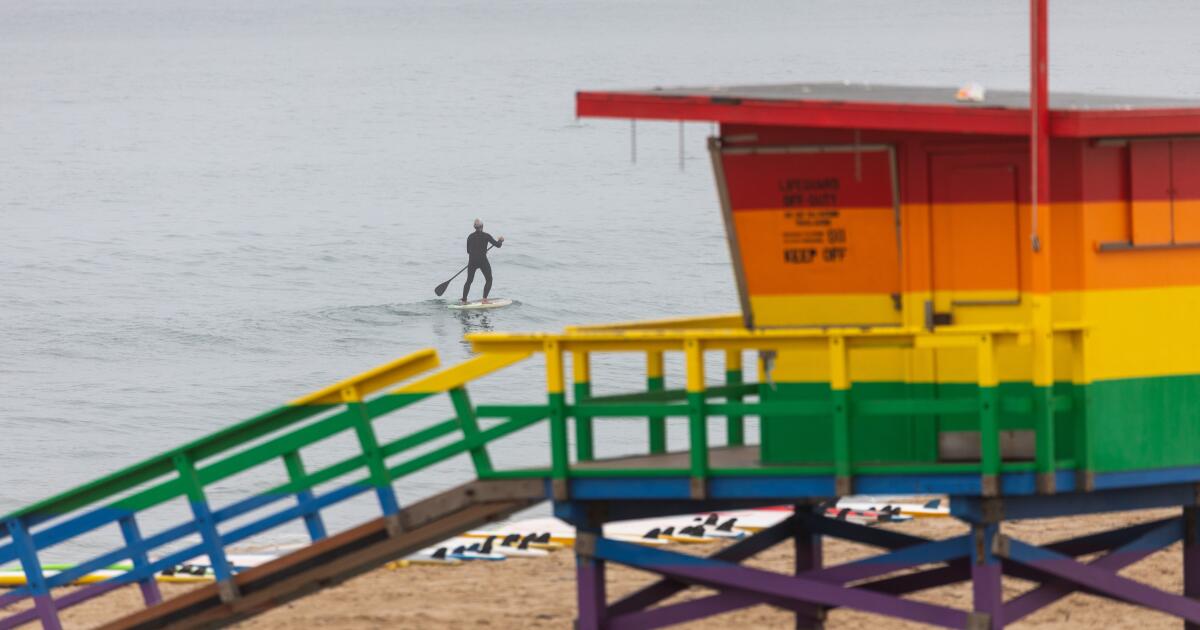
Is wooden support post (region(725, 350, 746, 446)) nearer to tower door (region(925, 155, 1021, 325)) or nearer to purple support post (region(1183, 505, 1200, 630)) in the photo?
tower door (region(925, 155, 1021, 325))

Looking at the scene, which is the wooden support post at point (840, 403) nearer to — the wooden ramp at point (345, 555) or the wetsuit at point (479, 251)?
the wooden ramp at point (345, 555)

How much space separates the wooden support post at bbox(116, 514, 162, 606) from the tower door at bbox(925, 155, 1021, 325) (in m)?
4.94

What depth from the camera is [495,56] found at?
19400 centimetres

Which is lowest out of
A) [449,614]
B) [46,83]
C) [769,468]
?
[449,614]

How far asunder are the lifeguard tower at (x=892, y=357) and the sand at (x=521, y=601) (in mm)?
3892

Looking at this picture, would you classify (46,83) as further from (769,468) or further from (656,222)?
(769,468)

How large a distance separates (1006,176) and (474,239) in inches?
1659

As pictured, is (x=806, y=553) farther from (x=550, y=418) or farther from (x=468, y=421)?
(x=468, y=421)

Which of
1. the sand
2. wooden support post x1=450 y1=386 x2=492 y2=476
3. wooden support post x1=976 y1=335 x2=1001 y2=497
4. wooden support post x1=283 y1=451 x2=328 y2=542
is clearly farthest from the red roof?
the sand

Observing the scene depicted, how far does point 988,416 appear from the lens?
1288cm

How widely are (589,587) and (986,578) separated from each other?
229 cm

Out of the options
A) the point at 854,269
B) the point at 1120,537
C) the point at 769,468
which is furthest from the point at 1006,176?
the point at 1120,537

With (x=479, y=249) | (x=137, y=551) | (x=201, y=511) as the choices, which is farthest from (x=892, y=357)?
(x=479, y=249)

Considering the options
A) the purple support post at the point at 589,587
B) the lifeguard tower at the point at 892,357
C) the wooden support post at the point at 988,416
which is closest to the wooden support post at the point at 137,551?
the lifeguard tower at the point at 892,357
